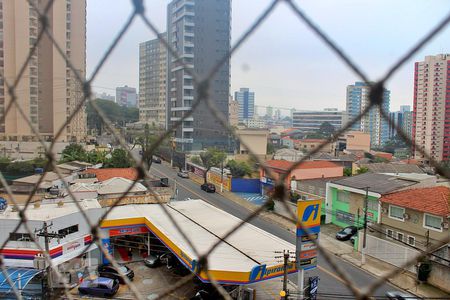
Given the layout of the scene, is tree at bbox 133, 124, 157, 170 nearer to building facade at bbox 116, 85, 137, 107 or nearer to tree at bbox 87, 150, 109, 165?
tree at bbox 87, 150, 109, 165

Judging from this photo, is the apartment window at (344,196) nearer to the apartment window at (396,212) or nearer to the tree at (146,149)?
the apartment window at (396,212)

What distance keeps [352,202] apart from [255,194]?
371cm

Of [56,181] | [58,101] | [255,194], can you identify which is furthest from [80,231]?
[58,101]

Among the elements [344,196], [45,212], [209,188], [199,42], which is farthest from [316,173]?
[45,212]

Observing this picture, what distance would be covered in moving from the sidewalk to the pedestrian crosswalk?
104cm

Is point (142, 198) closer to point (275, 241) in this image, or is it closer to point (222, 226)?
point (222, 226)

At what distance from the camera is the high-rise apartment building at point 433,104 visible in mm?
10320

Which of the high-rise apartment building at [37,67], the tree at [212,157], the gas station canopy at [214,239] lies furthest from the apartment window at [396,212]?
the high-rise apartment building at [37,67]

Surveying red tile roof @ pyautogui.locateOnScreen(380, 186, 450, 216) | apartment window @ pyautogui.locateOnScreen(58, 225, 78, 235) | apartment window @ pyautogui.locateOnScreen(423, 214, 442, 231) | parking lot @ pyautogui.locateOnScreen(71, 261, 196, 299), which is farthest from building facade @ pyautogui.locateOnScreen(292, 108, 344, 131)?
Answer: apartment window @ pyautogui.locateOnScreen(58, 225, 78, 235)

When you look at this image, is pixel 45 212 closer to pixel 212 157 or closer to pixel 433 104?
pixel 212 157

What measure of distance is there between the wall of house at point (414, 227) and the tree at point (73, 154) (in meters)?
8.37

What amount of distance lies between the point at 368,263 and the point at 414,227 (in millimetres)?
776

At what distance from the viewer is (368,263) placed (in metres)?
5.28

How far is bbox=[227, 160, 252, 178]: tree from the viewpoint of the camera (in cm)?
1086
